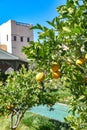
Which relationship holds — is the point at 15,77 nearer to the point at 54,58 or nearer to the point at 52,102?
the point at 52,102

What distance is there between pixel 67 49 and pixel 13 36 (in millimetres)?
57620

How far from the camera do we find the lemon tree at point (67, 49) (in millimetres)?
3273

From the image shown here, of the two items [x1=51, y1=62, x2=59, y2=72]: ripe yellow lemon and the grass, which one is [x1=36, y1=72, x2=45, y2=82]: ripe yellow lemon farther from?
the grass

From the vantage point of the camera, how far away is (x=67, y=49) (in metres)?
3.56

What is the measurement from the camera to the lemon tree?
129 inches

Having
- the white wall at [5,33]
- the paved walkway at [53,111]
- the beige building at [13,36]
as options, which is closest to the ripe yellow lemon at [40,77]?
the paved walkway at [53,111]

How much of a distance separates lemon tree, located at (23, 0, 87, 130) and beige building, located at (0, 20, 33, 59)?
183ft

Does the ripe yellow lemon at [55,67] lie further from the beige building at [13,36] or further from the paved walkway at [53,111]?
the beige building at [13,36]

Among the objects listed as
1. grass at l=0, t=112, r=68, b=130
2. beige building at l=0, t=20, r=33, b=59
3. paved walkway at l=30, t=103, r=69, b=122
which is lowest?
paved walkway at l=30, t=103, r=69, b=122

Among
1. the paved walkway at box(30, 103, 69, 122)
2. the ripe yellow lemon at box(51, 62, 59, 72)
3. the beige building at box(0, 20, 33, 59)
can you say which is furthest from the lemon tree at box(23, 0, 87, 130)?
the beige building at box(0, 20, 33, 59)

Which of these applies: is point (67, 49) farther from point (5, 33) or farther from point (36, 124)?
point (5, 33)

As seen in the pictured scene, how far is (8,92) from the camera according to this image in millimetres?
10141

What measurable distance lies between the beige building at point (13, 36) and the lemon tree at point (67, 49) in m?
55.8

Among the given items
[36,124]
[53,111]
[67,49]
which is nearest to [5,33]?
[53,111]
